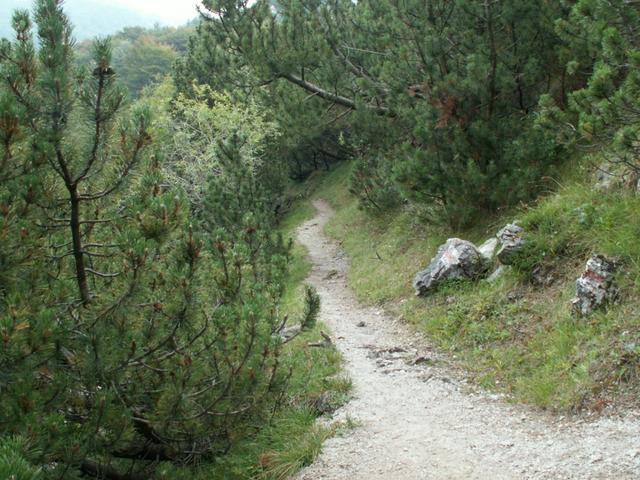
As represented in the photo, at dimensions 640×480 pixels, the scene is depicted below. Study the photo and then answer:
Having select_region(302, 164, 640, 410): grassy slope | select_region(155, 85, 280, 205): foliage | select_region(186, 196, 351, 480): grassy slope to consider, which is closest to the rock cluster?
select_region(302, 164, 640, 410): grassy slope

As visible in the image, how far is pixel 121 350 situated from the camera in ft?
13.6

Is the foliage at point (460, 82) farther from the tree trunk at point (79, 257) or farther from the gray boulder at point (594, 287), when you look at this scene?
the tree trunk at point (79, 257)

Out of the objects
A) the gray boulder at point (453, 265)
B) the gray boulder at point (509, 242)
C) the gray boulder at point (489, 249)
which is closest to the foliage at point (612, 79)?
the gray boulder at point (509, 242)

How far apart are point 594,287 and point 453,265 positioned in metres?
2.88

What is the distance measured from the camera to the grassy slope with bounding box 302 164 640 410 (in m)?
5.33

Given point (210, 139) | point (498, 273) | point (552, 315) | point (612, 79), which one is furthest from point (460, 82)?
point (210, 139)

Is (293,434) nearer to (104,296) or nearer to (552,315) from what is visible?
(104,296)

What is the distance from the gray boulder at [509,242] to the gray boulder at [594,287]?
1.46 m

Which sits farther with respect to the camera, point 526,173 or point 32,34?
point 526,173

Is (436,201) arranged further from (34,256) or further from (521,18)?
(34,256)

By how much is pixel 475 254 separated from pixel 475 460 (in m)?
4.66

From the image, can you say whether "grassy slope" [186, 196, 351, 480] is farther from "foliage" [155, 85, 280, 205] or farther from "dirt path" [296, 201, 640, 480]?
"foliage" [155, 85, 280, 205]

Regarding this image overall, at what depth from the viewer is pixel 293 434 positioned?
5570mm

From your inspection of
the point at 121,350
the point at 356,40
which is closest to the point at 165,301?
the point at 121,350
